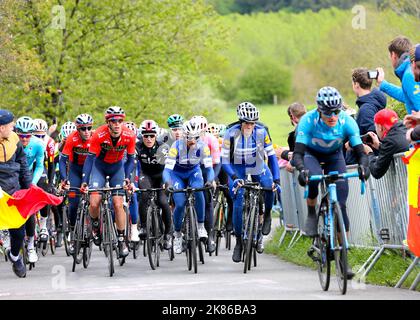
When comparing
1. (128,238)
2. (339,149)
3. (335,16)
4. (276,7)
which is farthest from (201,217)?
(276,7)

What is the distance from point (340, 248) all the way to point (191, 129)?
20.7 feet

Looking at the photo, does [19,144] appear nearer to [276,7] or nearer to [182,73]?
[182,73]

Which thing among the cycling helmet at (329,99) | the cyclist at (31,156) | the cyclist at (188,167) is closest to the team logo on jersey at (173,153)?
the cyclist at (188,167)

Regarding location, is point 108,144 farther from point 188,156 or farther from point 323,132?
point 323,132

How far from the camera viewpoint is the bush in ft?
434

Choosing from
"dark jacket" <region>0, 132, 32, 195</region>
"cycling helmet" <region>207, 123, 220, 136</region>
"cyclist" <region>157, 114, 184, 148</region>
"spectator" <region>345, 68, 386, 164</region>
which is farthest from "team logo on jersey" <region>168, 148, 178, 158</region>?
"cycling helmet" <region>207, 123, 220, 136</region>

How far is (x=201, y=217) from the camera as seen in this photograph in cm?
1717

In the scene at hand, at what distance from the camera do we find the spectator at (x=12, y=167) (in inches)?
610

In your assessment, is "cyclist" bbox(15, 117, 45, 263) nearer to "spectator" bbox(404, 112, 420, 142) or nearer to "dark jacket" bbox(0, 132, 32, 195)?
"dark jacket" bbox(0, 132, 32, 195)

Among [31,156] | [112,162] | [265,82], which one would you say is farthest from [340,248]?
[265,82]

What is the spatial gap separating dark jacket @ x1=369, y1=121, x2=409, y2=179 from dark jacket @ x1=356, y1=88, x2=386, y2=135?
86.7 inches

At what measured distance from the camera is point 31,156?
18.1 m

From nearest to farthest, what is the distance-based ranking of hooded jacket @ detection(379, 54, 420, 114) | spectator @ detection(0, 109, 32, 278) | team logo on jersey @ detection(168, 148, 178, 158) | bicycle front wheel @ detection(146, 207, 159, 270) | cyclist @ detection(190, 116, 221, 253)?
hooded jacket @ detection(379, 54, 420, 114)
spectator @ detection(0, 109, 32, 278)
bicycle front wheel @ detection(146, 207, 159, 270)
team logo on jersey @ detection(168, 148, 178, 158)
cyclist @ detection(190, 116, 221, 253)
